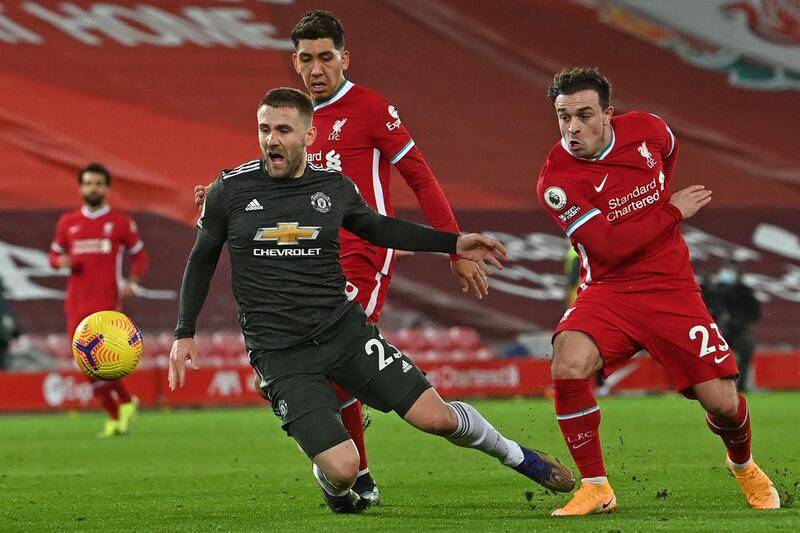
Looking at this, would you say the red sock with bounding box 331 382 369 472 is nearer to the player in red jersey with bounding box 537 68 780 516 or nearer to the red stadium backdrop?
the player in red jersey with bounding box 537 68 780 516

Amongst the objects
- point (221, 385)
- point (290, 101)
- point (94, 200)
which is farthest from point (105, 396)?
point (290, 101)

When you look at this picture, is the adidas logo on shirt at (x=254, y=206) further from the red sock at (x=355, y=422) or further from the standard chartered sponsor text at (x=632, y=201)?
the standard chartered sponsor text at (x=632, y=201)

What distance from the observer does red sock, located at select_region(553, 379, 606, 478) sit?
6.68 metres

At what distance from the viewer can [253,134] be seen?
22.8 m

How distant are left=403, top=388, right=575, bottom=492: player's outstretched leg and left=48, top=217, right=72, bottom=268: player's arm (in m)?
8.30

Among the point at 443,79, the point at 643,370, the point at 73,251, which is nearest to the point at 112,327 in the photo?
the point at 73,251

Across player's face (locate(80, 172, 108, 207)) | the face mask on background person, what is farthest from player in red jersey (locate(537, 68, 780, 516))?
the face mask on background person

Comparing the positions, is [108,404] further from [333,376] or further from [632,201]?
[632,201]

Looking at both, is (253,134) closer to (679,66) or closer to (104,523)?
(679,66)

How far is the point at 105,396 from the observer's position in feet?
44.6

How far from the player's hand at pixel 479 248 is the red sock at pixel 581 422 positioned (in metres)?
0.74

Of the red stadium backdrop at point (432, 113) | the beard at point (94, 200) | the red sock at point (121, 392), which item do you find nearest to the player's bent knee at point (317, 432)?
the red sock at point (121, 392)

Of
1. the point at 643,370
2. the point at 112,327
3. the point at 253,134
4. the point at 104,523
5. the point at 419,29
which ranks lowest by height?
the point at 643,370

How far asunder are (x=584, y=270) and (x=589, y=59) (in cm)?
1713
